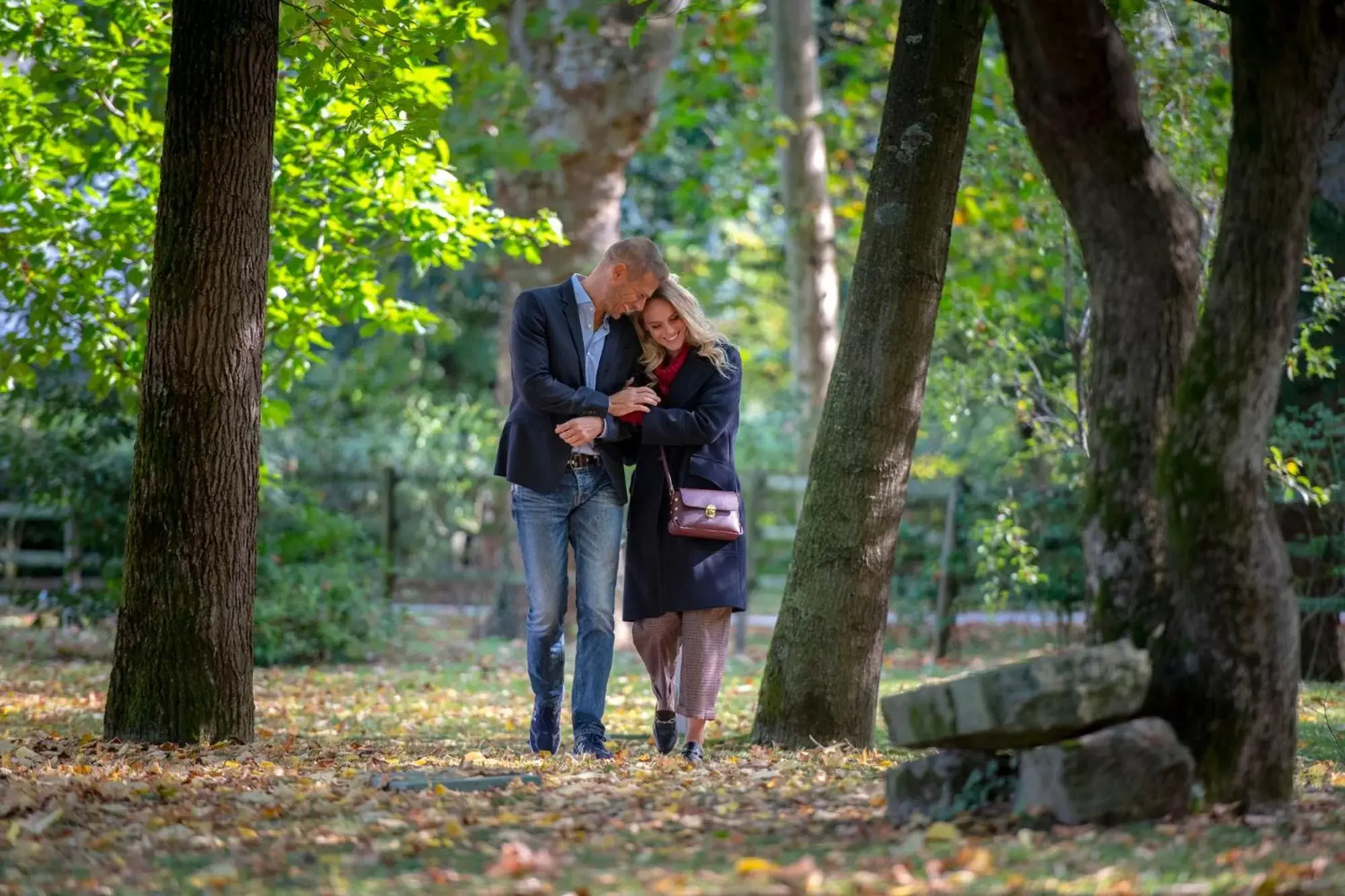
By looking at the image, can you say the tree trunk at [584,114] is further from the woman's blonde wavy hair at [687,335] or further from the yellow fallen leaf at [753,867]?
the yellow fallen leaf at [753,867]

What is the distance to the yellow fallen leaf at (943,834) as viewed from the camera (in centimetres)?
396

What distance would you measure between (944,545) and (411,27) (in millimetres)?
7943

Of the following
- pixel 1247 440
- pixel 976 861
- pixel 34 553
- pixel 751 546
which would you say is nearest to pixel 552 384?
pixel 1247 440

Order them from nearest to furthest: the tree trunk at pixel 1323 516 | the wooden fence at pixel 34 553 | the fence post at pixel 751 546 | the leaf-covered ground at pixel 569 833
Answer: the leaf-covered ground at pixel 569 833 < the tree trunk at pixel 1323 516 < the wooden fence at pixel 34 553 < the fence post at pixel 751 546

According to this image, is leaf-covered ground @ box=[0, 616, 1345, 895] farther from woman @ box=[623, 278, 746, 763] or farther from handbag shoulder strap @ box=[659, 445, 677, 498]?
handbag shoulder strap @ box=[659, 445, 677, 498]

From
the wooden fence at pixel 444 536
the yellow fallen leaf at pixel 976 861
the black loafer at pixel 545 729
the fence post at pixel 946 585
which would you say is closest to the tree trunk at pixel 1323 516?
the fence post at pixel 946 585

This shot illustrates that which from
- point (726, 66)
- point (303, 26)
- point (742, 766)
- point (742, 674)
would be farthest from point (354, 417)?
point (742, 766)

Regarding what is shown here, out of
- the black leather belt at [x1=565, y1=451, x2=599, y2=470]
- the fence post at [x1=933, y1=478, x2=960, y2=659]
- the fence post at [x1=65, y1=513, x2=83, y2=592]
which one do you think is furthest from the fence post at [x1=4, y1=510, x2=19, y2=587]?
the black leather belt at [x1=565, y1=451, x2=599, y2=470]

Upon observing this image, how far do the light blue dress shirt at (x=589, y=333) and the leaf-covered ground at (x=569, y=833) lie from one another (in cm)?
163

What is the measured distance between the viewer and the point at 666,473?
611 centimetres

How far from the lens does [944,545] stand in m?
13.5

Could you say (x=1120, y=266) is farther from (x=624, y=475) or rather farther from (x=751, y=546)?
(x=751, y=546)

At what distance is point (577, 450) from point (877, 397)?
4.26 ft

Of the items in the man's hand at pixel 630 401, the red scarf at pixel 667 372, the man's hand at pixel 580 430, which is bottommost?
the man's hand at pixel 580 430
